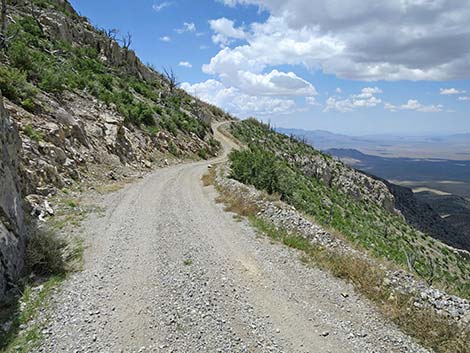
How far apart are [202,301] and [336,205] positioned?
33.8 metres

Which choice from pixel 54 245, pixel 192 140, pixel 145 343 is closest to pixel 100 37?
pixel 192 140

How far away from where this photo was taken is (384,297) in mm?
8797

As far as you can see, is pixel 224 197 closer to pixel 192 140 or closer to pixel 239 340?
pixel 239 340

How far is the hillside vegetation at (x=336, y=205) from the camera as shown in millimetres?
22613

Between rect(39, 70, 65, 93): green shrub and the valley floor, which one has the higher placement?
rect(39, 70, 65, 93): green shrub

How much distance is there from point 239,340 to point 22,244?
6.35 m

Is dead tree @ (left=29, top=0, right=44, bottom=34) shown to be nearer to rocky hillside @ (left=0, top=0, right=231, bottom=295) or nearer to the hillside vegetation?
rocky hillside @ (left=0, top=0, right=231, bottom=295)

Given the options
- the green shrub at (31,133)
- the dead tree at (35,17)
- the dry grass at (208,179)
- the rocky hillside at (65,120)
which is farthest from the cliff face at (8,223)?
the dead tree at (35,17)

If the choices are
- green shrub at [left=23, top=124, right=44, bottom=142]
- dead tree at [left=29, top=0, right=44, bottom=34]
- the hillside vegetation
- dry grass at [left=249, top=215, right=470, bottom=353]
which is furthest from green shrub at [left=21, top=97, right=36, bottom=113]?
dead tree at [left=29, top=0, right=44, bottom=34]

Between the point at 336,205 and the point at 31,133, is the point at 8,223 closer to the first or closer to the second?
the point at 31,133

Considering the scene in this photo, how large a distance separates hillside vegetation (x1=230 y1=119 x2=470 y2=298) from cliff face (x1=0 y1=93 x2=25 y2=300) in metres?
11.3

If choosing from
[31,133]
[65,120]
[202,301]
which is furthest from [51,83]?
[202,301]

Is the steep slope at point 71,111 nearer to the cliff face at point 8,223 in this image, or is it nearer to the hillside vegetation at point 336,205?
the cliff face at point 8,223

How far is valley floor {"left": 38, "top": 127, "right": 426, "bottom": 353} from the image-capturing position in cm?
686
